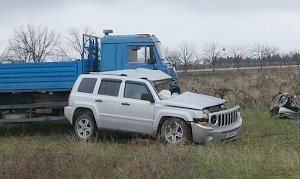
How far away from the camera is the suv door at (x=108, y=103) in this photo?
11.6 m

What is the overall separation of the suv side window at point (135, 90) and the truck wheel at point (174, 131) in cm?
100

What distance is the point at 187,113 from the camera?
34.9 feet

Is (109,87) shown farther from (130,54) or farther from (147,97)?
(130,54)

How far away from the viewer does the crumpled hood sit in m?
10.8

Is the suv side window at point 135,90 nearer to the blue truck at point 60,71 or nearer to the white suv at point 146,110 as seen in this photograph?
the white suv at point 146,110

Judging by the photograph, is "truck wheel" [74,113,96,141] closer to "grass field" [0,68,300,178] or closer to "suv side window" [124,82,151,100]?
"grass field" [0,68,300,178]

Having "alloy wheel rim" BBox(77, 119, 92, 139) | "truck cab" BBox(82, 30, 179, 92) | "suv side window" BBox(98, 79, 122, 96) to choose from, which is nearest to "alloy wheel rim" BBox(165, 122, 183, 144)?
"suv side window" BBox(98, 79, 122, 96)

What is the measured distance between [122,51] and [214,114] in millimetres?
4171

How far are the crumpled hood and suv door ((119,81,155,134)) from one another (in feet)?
1.59

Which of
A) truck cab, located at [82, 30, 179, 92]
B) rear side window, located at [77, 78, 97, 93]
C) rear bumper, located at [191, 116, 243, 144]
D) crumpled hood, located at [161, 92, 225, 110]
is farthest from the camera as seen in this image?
truck cab, located at [82, 30, 179, 92]

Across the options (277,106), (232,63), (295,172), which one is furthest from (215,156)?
(232,63)

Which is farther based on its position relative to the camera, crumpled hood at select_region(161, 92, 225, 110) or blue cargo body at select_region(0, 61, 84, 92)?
blue cargo body at select_region(0, 61, 84, 92)

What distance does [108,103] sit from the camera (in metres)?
11.7

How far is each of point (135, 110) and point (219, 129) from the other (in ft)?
6.67
